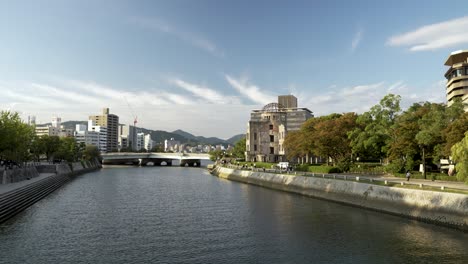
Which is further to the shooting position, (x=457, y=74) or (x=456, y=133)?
(x=457, y=74)

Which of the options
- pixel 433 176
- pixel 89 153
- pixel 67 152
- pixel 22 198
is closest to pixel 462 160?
pixel 433 176

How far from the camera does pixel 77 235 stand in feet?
100

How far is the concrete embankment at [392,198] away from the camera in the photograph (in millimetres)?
33625

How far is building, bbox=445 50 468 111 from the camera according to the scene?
118 meters

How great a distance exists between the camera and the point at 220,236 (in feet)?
100

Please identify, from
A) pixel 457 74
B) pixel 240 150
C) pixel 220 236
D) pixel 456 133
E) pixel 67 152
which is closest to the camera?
pixel 220 236

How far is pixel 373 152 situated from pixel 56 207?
62793 mm

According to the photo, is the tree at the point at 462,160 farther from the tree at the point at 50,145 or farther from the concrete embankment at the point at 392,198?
the tree at the point at 50,145

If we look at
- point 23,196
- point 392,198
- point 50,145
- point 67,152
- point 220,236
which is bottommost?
point 220,236

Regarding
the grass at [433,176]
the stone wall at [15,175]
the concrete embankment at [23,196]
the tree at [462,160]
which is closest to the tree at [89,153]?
the concrete embankment at [23,196]

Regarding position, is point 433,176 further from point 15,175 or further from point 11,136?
point 11,136

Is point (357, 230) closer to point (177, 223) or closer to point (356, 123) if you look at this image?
point (177, 223)

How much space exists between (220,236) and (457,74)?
126m

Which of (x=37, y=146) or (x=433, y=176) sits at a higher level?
(x=37, y=146)
